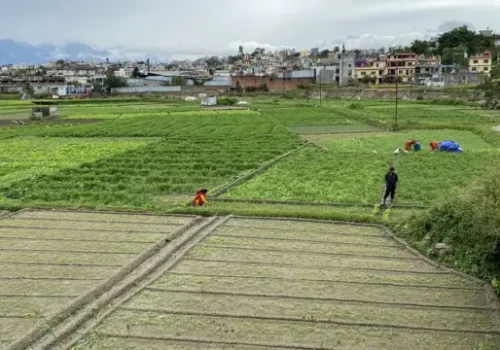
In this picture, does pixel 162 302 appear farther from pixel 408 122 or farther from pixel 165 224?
pixel 408 122

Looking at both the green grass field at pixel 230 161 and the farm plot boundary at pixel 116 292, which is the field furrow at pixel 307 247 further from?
the green grass field at pixel 230 161

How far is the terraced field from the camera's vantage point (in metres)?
10.2

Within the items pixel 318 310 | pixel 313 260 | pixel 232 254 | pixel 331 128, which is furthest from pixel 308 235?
pixel 331 128

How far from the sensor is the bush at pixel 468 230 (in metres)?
10.4

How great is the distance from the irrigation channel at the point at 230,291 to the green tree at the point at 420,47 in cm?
12332

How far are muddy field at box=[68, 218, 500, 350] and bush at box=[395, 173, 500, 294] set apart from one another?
50cm

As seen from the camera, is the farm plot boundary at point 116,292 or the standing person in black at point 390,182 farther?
the standing person in black at point 390,182

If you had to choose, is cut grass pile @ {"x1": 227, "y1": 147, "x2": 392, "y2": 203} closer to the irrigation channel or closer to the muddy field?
the irrigation channel

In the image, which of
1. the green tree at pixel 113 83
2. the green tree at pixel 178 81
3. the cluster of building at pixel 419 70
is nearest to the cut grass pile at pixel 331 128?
the cluster of building at pixel 419 70

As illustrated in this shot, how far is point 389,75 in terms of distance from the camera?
110625 millimetres

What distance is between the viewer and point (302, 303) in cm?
1052

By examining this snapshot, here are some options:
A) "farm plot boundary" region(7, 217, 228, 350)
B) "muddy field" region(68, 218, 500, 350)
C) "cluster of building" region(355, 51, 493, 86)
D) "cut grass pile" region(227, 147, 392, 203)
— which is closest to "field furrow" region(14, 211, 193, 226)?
"farm plot boundary" region(7, 217, 228, 350)

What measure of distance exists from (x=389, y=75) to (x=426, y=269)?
338ft

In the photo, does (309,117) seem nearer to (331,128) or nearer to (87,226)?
(331,128)
